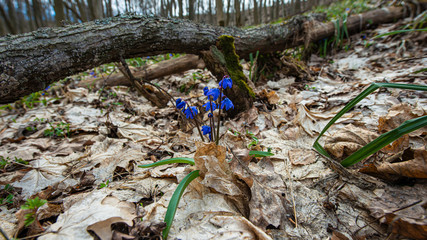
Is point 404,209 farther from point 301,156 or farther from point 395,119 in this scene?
point 395,119

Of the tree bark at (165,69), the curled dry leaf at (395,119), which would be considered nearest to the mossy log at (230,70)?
the tree bark at (165,69)

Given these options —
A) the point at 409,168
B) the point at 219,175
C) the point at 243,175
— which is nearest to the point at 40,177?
the point at 219,175

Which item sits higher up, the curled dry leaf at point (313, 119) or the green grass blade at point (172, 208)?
the curled dry leaf at point (313, 119)

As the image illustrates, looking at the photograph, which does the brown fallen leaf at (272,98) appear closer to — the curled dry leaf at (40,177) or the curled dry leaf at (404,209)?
the curled dry leaf at (404,209)

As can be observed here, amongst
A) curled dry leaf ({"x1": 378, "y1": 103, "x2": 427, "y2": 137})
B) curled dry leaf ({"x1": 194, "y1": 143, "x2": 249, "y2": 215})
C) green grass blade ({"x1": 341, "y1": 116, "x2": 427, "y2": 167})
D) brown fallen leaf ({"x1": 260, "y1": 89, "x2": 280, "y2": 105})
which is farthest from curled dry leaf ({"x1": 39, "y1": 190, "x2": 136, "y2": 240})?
brown fallen leaf ({"x1": 260, "y1": 89, "x2": 280, "y2": 105})

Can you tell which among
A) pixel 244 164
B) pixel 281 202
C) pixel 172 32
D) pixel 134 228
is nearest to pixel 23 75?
pixel 172 32

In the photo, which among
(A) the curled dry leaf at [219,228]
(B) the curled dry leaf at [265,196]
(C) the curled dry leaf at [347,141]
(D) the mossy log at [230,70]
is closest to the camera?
(A) the curled dry leaf at [219,228]
